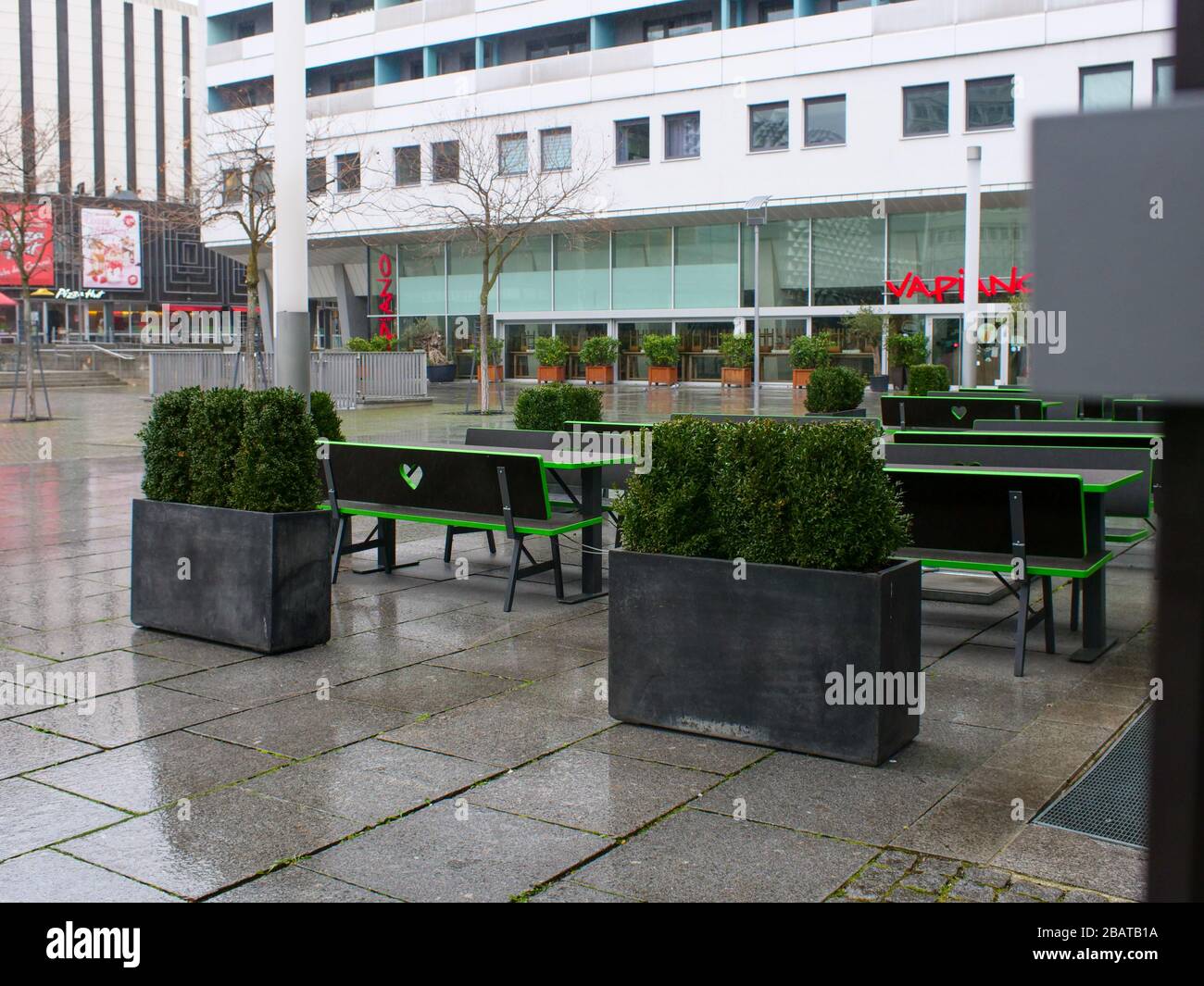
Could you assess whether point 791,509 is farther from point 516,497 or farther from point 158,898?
point 516,497

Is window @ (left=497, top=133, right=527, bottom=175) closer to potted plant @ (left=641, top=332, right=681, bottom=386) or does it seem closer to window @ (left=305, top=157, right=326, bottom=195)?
window @ (left=305, top=157, right=326, bottom=195)

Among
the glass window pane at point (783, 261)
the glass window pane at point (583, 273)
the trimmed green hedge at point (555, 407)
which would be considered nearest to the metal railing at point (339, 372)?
the glass window pane at point (783, 261)

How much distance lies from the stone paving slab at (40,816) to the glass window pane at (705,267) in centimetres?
4003

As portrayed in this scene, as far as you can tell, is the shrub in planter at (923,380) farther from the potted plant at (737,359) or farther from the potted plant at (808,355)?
the potted plant at (737,359)

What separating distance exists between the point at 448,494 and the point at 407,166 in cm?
4106

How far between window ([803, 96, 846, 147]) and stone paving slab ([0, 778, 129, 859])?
1465 inches

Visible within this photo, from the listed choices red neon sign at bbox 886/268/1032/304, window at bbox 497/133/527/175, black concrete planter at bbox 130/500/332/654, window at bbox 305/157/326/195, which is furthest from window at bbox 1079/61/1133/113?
black concrete planter at bbox 130/500/332/654

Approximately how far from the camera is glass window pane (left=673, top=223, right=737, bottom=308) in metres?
43.7

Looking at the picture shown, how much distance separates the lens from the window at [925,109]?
122 ft

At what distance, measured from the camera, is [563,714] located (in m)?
6.02

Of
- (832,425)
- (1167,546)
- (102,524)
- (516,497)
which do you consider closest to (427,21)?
(102,524)

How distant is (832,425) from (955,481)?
74.4 inches

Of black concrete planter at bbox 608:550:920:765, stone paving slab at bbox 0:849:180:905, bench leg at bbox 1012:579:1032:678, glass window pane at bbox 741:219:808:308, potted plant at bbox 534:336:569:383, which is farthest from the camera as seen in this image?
potted plant at bbox 534:336:569:383

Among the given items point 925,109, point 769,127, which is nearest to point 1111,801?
point 925,109
